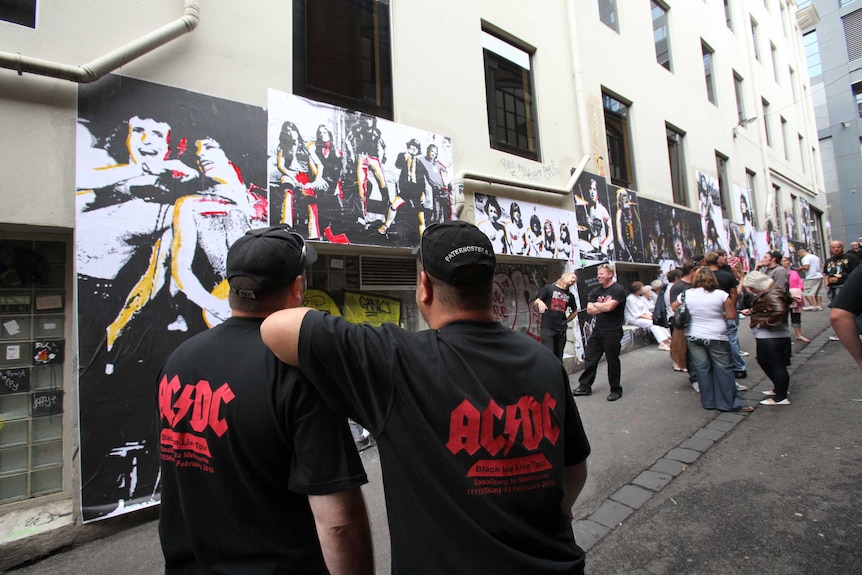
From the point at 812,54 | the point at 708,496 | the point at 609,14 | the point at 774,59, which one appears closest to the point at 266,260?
the point at 708,496

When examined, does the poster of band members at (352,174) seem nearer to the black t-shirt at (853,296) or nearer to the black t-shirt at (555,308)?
the black t-shirt at (555,308)

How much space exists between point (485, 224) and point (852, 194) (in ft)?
97.7

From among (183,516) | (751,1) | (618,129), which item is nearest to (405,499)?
(183,516)

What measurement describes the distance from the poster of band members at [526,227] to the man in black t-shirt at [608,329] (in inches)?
61.1

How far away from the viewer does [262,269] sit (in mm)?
1424

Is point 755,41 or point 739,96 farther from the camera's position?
point 755,41

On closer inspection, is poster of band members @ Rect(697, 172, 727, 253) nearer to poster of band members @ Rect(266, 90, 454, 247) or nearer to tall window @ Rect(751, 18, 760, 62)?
tall window @ Rect(751, 18, 760, 62)

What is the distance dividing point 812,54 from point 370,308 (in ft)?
110

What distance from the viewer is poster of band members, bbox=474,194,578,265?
6734 mm

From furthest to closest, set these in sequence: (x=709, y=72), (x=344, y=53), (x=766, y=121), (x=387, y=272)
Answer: (x=766, y=121) < (x=709, y=72) < (x=387, y=272) < (x=344, y=53)

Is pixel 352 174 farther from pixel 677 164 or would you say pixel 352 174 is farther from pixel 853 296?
pixel 677 164

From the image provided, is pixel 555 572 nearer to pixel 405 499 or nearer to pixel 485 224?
pixel 405 499

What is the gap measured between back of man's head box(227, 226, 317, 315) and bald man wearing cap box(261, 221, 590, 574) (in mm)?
242

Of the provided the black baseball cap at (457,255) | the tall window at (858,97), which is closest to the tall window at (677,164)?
the black baseball cap at (457,255)
